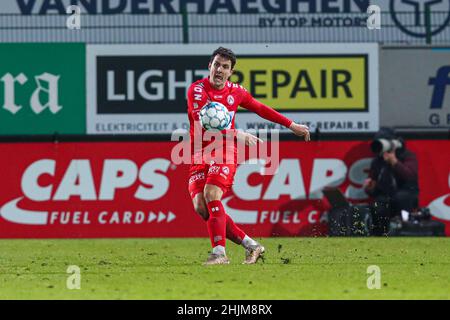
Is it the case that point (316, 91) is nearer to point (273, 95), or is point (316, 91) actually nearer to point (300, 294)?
point (273, 95)

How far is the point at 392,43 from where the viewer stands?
20812 millimetres

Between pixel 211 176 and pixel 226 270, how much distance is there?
108 centimetres

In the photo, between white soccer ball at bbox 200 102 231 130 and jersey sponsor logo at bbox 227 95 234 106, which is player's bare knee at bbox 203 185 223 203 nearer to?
white soccer ball at bbox 200 102 231 130

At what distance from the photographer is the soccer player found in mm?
11406

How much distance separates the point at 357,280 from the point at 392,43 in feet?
37.3

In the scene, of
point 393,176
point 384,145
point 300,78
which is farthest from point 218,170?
point 300,78

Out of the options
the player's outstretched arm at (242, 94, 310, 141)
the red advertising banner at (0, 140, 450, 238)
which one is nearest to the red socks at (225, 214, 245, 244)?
the player's outstretched arm at (242, 94, 310, 141)

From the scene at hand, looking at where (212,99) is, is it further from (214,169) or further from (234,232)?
(234,232)

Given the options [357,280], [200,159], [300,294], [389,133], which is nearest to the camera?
[300,294]

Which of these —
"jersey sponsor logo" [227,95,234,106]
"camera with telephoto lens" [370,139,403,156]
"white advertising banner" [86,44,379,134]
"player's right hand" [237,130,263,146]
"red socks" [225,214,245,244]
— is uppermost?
"white advertising banner" [86,44,379,134]

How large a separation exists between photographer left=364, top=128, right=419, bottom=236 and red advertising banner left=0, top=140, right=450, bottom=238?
204 mm
